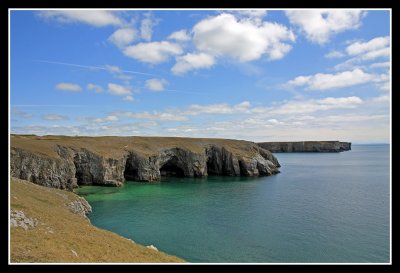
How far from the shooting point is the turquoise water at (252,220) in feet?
95.7

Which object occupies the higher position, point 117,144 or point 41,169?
point 117,144

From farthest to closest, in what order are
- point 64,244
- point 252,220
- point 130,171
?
point 130,171 → point 252,220 → point 64,244

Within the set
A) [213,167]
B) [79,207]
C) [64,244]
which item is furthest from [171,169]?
[64,244]

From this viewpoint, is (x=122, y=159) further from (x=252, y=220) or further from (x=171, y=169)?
(x=252, y=220)

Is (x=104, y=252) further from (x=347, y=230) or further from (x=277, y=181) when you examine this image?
(x=277, y=181)

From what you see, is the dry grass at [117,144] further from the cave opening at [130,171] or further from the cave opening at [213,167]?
the cave opening at [213,167]

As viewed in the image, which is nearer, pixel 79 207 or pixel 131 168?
pixel 79 207

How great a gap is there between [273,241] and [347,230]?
37.2ft

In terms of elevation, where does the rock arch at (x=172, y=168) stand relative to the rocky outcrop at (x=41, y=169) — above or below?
below

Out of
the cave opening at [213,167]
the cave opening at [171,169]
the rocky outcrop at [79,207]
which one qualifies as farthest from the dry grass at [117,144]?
the rocky outcrop at [79,207]

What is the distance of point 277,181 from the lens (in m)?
79.5

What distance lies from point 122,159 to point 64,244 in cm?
5455

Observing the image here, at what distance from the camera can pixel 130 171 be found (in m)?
78.4
